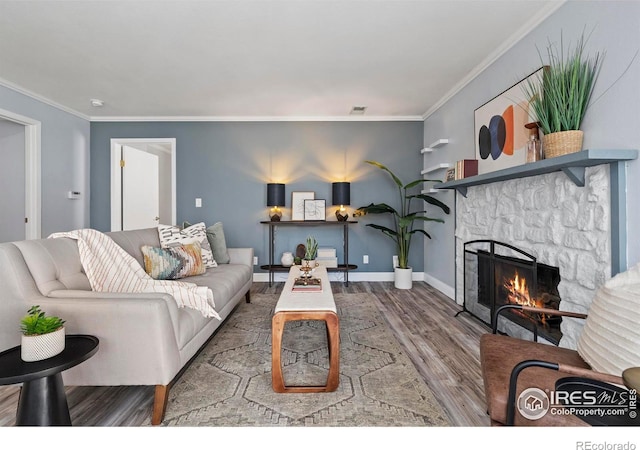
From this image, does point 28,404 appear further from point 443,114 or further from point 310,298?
point 443,114

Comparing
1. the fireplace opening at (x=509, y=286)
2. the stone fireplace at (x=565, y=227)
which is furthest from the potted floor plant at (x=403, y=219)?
the stone fireplace at (x=565, y=227)

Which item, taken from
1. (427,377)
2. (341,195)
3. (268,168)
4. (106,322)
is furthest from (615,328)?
(268,168)

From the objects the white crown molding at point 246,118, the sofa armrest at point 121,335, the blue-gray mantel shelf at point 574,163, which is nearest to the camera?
the sofa armrest at point 121,335

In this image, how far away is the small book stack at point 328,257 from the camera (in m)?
4.56

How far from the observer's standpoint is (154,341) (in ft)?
5.01

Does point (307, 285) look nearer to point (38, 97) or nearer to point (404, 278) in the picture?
point (404, 278)

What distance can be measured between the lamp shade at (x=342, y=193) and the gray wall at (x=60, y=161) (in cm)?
343

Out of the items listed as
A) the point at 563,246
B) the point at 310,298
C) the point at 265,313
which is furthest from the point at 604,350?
the point at 265,313

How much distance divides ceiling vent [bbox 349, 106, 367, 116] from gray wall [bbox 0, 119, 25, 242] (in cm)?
387

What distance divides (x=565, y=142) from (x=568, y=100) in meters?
0.24

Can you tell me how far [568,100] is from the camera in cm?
192

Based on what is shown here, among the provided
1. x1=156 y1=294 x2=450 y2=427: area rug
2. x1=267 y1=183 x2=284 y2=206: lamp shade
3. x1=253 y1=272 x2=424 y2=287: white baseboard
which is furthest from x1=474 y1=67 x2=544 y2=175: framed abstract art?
x1=267 y1=183 x2=284 y2=206: lamp shade

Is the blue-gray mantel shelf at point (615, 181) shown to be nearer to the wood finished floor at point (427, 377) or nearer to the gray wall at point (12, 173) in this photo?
the wood finished floor at point (427, 377)

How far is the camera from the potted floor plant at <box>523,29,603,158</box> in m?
1.89
